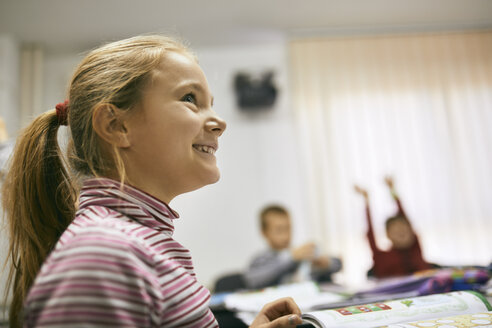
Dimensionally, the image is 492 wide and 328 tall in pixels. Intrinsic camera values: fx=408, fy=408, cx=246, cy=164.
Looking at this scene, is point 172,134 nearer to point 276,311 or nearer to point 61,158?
point 61,158

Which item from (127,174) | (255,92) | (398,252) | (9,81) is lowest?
(398,252)

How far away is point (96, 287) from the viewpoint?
0.37 meters

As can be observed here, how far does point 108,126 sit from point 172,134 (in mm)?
86

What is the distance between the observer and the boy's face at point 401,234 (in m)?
2.17

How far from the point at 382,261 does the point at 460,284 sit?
4.38ft

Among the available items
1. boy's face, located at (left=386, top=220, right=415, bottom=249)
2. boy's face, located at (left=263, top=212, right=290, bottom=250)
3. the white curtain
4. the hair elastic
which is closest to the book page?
the hair elastic

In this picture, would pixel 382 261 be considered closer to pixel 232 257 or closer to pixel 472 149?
pixel 232 257

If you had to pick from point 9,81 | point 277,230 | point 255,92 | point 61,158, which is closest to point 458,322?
point 61,158

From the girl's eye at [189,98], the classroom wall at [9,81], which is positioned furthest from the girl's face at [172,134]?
the classroom wall at [9,81]

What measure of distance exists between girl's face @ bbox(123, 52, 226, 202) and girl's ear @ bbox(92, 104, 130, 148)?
10 mm

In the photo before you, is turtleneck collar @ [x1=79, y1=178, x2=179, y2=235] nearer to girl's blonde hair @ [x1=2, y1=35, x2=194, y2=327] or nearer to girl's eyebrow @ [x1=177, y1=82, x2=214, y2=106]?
girl's blonde hair @ [x1=2, y1=35, x2=194, y2=327]

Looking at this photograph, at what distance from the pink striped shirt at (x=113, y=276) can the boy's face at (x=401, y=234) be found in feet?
6.27

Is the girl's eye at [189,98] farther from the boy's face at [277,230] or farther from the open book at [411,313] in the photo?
the boy's face at [277,230]

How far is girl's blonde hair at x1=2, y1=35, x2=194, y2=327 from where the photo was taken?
0.55m
